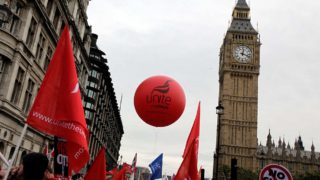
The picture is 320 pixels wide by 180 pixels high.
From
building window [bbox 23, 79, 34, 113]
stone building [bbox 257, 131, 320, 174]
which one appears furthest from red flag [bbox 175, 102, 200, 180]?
stone building [bbox 257, 131, 320, 174]

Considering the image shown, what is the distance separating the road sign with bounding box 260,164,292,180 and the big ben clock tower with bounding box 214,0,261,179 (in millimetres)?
95668

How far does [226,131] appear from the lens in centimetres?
10612

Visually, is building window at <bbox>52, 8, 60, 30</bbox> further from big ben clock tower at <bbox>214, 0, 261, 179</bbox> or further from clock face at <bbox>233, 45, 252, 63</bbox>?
clock face at <bbox>233, 45, 252, 63</bbox>

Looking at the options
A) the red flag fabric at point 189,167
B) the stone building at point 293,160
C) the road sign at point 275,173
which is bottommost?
the road sign at point 275,173

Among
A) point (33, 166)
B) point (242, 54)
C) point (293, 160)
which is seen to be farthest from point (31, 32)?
point (293, 160)

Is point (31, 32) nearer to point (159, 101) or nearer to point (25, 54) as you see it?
point (25, 54)

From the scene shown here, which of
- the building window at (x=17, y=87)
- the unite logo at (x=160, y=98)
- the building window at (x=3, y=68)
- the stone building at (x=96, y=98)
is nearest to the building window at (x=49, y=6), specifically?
the building window at (x=17, y=87)

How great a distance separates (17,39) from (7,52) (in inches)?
44.0

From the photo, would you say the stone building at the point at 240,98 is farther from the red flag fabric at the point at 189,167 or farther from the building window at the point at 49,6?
the red flag fabric at the point at 189,167

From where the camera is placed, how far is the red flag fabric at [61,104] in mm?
6410

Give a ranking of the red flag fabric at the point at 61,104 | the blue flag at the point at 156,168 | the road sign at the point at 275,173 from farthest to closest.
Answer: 1. the blue flag at the point at 156,168
2. the road sign at the point at 275,173
3. the red flag fabric at the point at 61,104

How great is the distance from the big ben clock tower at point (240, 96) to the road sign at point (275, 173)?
95668mm

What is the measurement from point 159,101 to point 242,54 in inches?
4107

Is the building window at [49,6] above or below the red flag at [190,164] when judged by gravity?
above
